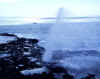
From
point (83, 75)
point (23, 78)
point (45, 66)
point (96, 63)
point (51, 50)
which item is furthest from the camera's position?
point (51, 50)

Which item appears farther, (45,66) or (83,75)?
(45,66)

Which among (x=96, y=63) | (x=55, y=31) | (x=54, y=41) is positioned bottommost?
(x=96, y=63)

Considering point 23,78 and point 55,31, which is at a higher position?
point 55,31

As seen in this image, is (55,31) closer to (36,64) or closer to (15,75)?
(36,64)

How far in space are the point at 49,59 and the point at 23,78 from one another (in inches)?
72.6

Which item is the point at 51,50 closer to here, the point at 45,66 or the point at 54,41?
the point at 54,41

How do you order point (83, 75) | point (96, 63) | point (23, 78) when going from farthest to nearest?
point (96, 63) → point (83, 75) → point (23, 78)

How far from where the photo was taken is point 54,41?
738cm

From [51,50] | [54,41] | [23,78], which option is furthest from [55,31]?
[23,78]

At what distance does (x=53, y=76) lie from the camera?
4.32 m

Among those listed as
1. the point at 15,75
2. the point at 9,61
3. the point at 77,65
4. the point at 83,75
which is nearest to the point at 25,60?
the point at 9,61

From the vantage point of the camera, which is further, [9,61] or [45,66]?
[9,61]

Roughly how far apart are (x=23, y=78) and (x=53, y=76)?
82 centimetres

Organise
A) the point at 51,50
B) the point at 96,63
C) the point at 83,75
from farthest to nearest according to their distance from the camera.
Result: 1. the point at 51,50
2. the point at 96,63
3. the point at 83,75
